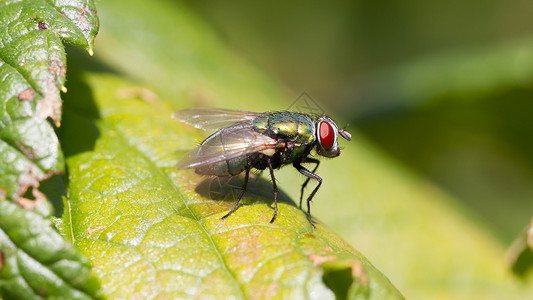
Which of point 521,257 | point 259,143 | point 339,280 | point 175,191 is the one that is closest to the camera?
point 339,280

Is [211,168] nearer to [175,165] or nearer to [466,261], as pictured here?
[175,165]

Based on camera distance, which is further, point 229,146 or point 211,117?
point 211,117

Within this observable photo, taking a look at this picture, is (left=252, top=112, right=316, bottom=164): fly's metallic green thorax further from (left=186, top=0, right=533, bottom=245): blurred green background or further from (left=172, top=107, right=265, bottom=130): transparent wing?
(left=186, top=0, right=533, bottom=245): blurred green background

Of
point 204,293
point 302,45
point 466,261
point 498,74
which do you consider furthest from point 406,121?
point 302,45

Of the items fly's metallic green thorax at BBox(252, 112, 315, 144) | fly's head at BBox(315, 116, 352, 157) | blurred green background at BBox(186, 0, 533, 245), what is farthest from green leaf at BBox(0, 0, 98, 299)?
blurred green background at BBox(186, 0, 533, 245)

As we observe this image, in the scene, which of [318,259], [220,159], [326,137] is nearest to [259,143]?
[220,159]

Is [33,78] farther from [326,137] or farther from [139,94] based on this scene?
[326,137]
